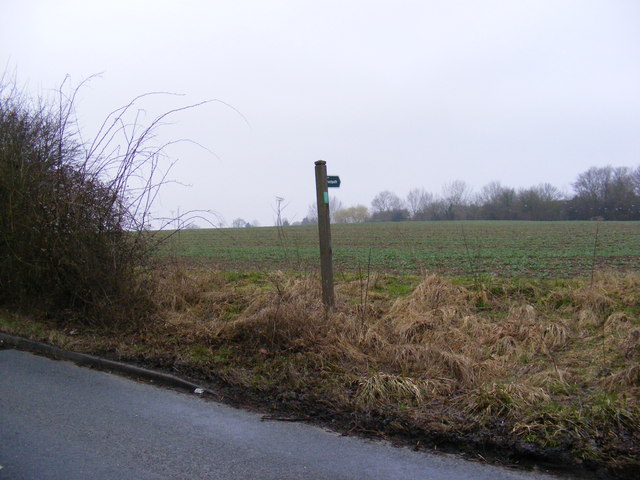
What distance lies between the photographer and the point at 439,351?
5.12 metres

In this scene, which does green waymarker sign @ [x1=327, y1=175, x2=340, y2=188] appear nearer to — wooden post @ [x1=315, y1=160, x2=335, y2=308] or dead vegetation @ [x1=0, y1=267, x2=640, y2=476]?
wooden post @ [x1=315, y1=160, x2=335, y2=308]

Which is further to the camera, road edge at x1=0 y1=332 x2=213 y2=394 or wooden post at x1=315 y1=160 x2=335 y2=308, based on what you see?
wooden post at x1=315 y1=160 x2=335 y2=308

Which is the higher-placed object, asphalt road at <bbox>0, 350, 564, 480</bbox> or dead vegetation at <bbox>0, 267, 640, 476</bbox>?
dead vegetation at <bbox>0, 267, 640, 476</bbox>

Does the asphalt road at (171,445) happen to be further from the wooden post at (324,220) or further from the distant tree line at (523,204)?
the distant tree line at (523,204)

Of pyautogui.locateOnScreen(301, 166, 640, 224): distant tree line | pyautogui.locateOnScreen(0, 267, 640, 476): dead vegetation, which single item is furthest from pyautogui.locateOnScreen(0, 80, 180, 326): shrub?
pyautogui.locateOnScreen(301, 166, 640, 224): distant tree line

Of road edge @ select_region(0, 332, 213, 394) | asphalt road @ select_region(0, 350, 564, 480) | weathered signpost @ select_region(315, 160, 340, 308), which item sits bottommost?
asphalt road @ select_region(0, 350, 564, 480)

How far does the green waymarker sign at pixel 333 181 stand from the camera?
6203 millimetres

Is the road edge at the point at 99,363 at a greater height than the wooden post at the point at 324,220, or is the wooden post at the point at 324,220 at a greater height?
the wooden post at the point at 324,220

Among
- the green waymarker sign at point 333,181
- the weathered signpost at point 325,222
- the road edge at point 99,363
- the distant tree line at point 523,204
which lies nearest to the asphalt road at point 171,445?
the road edge at point 99,363

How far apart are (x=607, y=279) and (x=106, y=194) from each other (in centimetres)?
809

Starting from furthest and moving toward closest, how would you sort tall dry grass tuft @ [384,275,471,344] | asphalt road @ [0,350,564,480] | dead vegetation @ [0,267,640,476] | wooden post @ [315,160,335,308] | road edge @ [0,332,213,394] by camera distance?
wooden post @ [315,160,335,308]
tall dry grass tuft @ [384,275,471,344]
road edge @ [0,332,213,394]
dead vegetation @ [0,267,640,476]
asphalt road @ [0,350,564,480]

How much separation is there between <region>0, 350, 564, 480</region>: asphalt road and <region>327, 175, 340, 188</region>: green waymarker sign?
3.01 m

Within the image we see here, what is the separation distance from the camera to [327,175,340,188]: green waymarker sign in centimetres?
620

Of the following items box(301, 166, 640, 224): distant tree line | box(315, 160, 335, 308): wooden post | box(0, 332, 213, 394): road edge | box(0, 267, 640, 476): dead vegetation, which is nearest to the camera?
box(0, 267, 640, 476): dead vegetation
